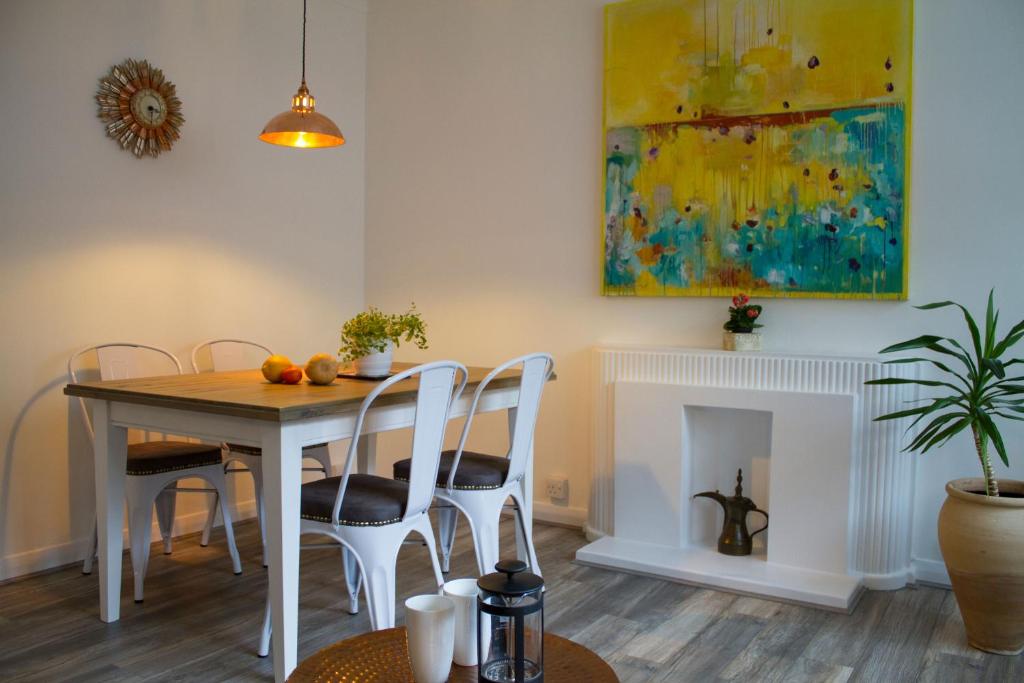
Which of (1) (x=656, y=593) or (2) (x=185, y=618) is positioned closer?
(2) (x=185, y=618)

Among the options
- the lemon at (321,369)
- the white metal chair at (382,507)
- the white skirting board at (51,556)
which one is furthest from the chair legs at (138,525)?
the lemon at (321,369)

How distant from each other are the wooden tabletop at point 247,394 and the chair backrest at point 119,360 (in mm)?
585

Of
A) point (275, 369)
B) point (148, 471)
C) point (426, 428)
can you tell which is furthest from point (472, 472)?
point (148, 471)

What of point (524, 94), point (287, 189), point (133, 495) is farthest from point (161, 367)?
point (524, 94)

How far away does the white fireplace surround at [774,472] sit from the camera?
3.27 metres

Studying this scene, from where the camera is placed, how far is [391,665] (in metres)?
1.62

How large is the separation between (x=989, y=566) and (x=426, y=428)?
5.77ft

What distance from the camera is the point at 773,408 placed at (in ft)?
11.2

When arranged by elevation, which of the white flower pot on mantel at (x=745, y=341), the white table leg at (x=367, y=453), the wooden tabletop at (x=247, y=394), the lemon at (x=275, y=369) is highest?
the white flower pot on mantel at (x=745, y=341)

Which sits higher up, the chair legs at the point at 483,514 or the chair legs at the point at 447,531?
the chair legs at the point at 483,514

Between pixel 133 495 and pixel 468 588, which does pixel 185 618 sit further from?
pixel 468 588

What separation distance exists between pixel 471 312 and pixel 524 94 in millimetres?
1098

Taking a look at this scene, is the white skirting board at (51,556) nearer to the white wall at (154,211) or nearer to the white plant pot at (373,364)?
the white wall at (154,211)

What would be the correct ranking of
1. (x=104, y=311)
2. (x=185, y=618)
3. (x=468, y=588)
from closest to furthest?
(x=468, y=588) < (x=185, y=618) < (x=104, y=311)
